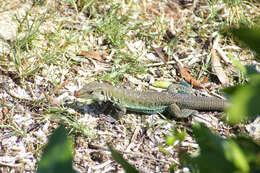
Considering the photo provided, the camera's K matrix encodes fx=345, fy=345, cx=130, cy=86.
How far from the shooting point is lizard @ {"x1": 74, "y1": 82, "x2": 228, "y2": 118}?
4.47 metres

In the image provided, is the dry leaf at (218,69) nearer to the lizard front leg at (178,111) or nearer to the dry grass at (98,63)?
the dry grass at (98,63)

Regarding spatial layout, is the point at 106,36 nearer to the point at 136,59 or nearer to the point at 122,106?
the point at 136,59

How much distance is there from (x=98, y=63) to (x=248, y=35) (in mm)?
4040

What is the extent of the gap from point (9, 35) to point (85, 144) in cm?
207

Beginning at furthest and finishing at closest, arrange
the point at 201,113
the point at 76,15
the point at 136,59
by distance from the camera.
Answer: the point at 76,15, the point at 136,59, the point at 201,113

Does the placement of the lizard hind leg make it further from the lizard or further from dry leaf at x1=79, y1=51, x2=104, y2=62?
dry leaf at x1=79, y1=51, x2=104, y2=62

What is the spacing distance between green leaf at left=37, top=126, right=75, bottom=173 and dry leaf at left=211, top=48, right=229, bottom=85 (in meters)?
4.03

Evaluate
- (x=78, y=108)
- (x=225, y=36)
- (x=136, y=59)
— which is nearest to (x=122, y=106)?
(x=78, y=108)

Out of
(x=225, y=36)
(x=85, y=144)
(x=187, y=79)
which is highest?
(x=225, y=36)

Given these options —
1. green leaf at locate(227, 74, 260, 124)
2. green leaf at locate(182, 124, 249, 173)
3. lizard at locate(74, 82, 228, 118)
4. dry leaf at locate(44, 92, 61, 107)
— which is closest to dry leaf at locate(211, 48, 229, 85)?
lizard at locate(74, 82, 228, 118)

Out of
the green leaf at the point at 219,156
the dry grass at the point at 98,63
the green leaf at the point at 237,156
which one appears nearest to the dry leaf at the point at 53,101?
the dry grass at the point at 98,63

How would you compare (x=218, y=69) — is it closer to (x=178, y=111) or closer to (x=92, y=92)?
(x=178, y=111)

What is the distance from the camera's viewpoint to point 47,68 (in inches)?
183

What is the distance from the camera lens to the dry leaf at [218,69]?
16.5 ft
